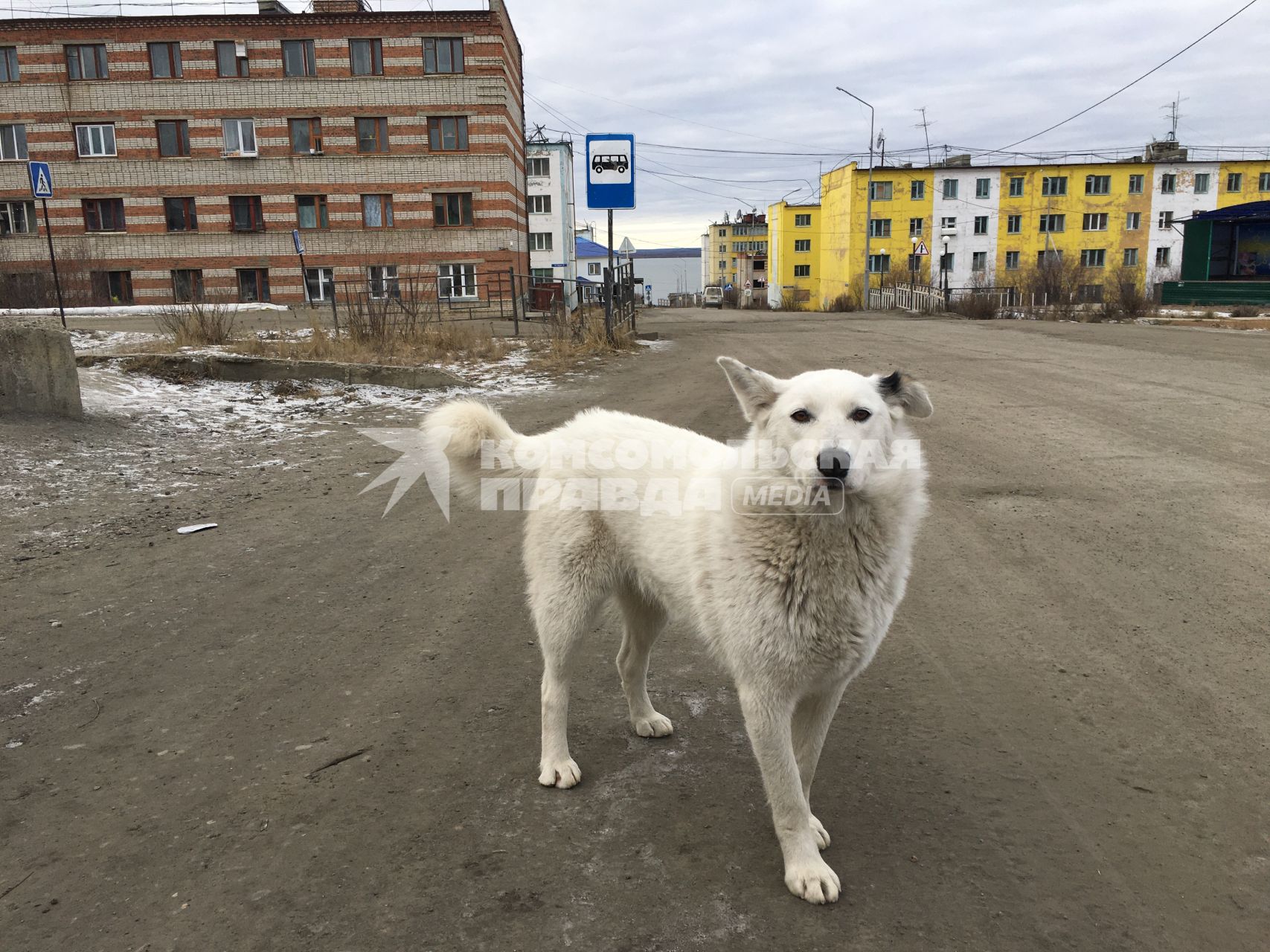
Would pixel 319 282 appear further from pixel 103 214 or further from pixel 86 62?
pixel 86 62

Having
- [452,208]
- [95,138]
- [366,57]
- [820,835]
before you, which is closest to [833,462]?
[820,835]

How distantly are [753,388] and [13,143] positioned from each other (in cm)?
4745

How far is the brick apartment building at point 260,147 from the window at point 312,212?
0.08m

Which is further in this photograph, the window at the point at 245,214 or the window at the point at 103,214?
the window at the point at 245,214

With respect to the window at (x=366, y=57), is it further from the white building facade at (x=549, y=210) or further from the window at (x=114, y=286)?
the white building facade at (x=549, y=210)

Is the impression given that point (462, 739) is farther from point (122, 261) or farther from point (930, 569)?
point (122, 261)

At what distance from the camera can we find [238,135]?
37375 millimetres

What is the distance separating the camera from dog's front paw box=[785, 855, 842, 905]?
7.73 feet

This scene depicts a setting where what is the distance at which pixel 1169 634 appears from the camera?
3928 mm

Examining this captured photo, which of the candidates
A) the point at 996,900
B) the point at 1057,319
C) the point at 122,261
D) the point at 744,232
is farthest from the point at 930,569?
the point at 744,232

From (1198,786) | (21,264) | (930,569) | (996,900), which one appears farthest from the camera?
(21,264)

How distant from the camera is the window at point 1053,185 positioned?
202ft

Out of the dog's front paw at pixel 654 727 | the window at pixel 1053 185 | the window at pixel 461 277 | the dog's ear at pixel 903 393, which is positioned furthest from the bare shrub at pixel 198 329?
the window at pixel 1053 185

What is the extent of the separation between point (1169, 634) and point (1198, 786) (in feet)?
4.41
